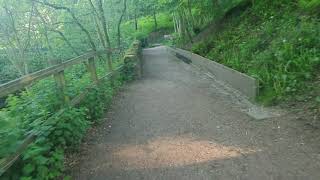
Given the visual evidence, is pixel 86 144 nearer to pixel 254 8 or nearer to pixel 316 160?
pixel 316 160

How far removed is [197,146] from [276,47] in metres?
4.98

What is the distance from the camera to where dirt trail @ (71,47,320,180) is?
A: 15.3 feet

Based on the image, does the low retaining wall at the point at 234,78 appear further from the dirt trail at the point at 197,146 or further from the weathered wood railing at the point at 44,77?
the weathered wood railing at the point at 44,77

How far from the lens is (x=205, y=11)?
18.6 meters

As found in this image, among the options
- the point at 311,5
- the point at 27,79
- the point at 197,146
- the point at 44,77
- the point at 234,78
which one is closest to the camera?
the point at 27,79

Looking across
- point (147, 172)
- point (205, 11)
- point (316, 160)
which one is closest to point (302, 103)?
point (316, 160)

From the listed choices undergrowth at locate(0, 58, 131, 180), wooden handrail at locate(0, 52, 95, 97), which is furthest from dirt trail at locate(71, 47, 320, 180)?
wooden handrail at locate(0, 52, 95, 97)

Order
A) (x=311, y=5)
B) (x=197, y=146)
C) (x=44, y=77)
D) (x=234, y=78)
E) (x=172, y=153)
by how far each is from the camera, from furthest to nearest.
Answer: (x=311, y=5), (x=234, y=78), (x=197, y=146), (x=172, y=153), (x=44, y=77)

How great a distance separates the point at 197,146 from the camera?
5586mm

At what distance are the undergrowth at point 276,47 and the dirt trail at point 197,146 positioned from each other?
1.04 meters

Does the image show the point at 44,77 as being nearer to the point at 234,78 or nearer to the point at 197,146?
the point at 197,146

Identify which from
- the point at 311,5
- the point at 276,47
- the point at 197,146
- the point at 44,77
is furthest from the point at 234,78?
the point at 44,77

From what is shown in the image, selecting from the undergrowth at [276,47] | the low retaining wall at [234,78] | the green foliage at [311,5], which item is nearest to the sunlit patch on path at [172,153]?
the undergrowth at [276,47]

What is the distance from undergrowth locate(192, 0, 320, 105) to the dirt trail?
1.04 metres
